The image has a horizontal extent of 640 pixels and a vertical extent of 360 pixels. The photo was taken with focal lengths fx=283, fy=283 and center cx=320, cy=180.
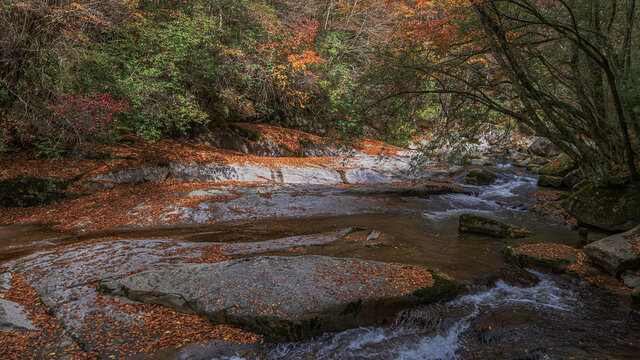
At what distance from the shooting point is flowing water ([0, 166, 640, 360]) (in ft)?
12.1

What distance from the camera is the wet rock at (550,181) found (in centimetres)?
1321

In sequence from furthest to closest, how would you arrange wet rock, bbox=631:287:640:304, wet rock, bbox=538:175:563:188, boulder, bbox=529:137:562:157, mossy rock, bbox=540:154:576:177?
boulder, bbox=529:137:562:157, mossy rock, bbox=540:154:576:177, wet rock, bbox=538:175:563:188, wet rock, bbox=631:287:640:304

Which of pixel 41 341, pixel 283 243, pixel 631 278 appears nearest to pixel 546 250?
pixel 631 278

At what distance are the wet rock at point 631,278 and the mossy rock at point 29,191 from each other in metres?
13.7

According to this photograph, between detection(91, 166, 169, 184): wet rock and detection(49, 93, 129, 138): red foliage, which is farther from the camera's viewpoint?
detection(91, 166, 169, 184): wet rock

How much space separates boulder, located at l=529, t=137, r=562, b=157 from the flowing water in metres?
15.2

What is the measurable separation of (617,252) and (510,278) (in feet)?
6.87

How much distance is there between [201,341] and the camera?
3.47 metres

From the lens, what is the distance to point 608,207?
7238 millimetres

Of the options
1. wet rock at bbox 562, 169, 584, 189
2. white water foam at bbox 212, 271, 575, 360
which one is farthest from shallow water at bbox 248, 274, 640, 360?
wet rock at bbox 562, 169, 584, 189

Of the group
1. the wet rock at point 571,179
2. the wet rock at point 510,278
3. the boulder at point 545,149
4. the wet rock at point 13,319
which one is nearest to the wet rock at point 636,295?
the wet rock at point 510,278

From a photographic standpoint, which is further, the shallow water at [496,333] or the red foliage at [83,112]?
the red foliage at [83,112]

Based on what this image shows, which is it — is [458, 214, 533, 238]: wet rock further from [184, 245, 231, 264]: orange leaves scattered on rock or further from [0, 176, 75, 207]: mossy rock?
[0, 176, 75, 207]: mossy rock

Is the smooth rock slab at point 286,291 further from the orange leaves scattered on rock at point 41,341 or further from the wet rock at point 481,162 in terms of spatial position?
the wet rock at point 481,162
